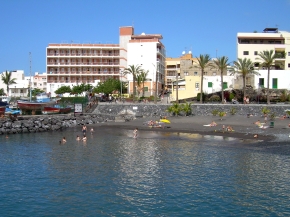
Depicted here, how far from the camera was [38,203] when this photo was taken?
17781 mm

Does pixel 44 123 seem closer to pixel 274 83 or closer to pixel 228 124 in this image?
pixel 228 124

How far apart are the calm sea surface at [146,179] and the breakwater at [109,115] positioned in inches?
532

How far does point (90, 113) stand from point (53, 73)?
41283mm

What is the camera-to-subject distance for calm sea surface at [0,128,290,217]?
1708cm

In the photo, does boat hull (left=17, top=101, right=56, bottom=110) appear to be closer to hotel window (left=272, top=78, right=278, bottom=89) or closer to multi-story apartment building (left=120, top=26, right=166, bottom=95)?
multi-story apartment building (left=120, top=26, right=166, bottom=95)

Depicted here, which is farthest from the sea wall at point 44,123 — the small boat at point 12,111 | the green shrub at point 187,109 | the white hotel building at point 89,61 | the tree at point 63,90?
the white hotel building at point 89,61

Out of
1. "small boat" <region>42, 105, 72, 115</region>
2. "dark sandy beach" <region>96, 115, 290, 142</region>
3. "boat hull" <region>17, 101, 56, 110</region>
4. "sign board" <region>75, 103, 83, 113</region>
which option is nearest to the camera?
"dark sandy beach" <region>96, 115, 290, 142</region>

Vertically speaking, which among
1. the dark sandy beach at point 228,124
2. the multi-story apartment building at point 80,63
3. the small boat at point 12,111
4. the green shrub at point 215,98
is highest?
the multi-story apartment building at point 80,63

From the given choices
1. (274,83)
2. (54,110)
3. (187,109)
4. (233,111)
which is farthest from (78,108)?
(274,83)

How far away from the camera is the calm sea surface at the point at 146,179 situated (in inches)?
672

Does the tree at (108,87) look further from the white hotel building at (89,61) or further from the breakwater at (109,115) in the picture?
the breakwater at (109,115)

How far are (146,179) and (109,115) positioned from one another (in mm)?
39909

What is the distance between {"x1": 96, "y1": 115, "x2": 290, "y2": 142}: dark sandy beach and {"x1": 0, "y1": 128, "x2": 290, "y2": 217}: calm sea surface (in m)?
4.66

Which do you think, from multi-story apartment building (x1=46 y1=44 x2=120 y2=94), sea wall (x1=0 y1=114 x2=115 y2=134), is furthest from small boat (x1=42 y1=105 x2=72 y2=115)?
multi-story apartment building (x1=46 y1=44 x2=120 y2=94)
